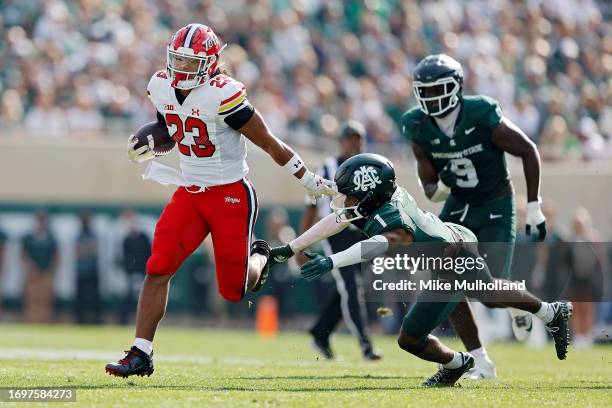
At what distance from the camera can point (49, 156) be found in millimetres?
16516

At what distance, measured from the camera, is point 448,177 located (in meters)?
8.27

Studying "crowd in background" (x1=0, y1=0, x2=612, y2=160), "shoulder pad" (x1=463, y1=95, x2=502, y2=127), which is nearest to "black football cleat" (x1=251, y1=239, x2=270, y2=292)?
"shoulder pad" (x1=463, y1=95, x2=502, y2=127)

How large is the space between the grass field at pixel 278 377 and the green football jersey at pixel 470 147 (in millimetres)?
1300

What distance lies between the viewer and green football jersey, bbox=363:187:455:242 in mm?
6762

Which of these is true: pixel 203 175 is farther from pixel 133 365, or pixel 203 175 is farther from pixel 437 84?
pixel 437 84

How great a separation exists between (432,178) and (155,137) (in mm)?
2053

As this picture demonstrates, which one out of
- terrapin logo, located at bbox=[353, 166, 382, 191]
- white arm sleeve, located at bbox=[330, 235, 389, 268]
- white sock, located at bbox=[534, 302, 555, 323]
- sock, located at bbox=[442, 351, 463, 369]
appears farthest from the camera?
white sock, located at bbox=[534, 302, 555, 323]

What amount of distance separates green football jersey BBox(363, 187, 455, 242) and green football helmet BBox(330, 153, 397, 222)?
0.07m

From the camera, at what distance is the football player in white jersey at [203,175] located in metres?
7.11

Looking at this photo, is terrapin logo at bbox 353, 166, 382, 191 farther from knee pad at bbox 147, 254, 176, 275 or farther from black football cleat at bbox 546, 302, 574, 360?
black football cleat at bbox 546, 302, 574, 360

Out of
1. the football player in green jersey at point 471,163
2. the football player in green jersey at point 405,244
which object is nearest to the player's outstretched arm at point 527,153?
the football player in green jersey at point 471,163

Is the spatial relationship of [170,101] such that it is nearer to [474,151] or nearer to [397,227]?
[397,227]

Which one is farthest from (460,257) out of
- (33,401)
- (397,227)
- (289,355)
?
(289,355)

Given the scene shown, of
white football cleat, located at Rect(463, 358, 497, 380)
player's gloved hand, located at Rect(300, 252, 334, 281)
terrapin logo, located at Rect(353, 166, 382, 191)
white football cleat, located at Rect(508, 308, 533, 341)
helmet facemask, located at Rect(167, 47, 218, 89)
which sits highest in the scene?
helmet facemask, located at Rect(167, 47, 218, 89)
